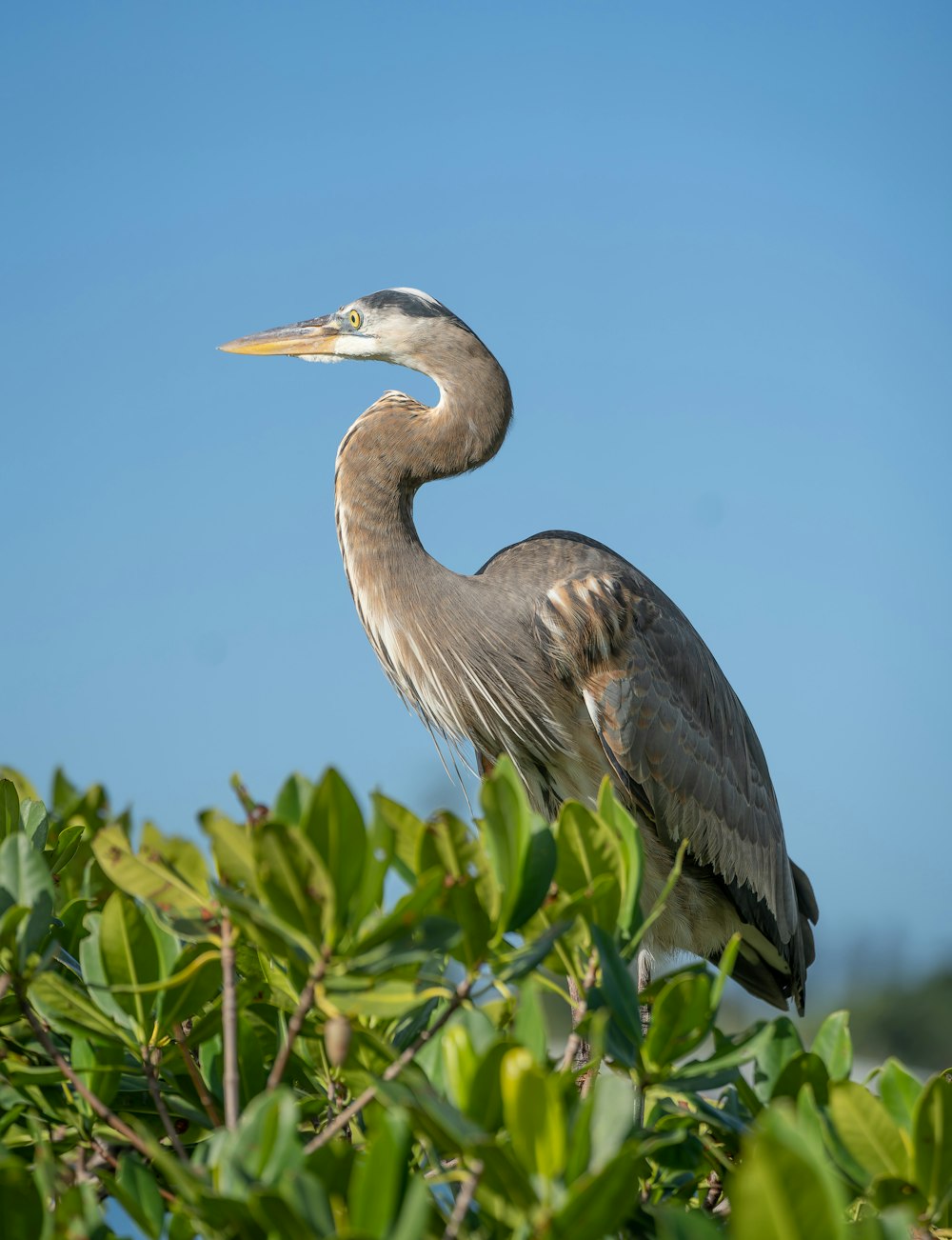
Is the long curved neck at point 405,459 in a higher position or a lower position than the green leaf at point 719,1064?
higher

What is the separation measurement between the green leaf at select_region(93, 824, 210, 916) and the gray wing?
3.39 m

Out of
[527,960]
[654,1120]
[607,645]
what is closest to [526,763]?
[607,645]

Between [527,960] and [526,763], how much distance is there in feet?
12.4

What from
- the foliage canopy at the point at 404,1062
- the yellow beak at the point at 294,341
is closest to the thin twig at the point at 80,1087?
the foliage canopy at the point at 404,1062

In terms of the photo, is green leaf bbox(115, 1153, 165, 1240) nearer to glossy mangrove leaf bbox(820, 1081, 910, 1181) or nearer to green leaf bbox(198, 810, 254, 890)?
green leaf bbox(198, 810, 254, 890)

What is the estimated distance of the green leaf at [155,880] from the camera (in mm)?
1236

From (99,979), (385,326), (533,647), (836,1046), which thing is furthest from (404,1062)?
(385,326)

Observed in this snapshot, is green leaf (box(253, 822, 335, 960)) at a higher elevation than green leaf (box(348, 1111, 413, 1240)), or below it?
higher

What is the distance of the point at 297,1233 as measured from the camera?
93 cm

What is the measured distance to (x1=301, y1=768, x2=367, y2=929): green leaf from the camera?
1.09m

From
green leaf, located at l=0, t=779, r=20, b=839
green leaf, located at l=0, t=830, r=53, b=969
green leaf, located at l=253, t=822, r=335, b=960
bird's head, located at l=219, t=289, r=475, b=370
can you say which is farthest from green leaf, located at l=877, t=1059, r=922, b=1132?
bird's head, located at l=219, t=289, r=475, b=370

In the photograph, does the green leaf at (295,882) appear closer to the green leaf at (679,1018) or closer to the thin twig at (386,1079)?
the thin twig at (386,1079)

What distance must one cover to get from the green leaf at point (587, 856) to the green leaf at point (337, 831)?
32cm

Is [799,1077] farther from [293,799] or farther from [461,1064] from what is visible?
[293,799]
